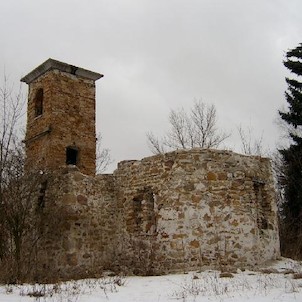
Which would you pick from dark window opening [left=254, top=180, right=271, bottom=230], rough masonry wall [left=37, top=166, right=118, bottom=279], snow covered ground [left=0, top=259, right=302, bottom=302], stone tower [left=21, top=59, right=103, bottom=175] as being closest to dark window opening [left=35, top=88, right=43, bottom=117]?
stone tower [left=21, top=59, right=103, bottom=175]

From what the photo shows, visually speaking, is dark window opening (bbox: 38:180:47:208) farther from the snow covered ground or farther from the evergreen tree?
the evergreen tree

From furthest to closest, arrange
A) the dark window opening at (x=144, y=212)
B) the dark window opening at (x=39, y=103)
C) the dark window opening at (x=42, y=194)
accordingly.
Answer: the dark window opening at (x=39, y=103)
the dark window opening at (x=42, y=194)
the dark window opening at (x=144, y=212)

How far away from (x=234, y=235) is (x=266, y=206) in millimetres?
1865

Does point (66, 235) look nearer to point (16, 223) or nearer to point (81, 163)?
point (16, 223)

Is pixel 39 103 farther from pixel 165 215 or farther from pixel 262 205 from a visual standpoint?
pixel 262 205

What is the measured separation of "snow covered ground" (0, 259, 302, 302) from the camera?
698 cm

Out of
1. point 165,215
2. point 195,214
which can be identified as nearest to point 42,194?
point 165,215

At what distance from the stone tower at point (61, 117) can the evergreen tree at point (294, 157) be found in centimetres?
914

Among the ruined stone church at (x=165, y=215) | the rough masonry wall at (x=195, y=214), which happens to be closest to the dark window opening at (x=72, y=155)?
the ruined stone church at (x=165, y=215)

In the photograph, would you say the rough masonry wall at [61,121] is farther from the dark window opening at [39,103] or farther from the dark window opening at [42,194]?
the dark window opening at [42,194]

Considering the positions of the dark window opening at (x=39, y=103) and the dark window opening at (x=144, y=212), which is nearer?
the dark window opening at (x=144, y=212)

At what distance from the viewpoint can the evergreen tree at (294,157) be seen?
64.7ft

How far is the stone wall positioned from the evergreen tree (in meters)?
7.39

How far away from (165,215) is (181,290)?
354 cm
